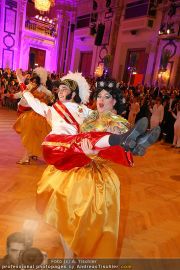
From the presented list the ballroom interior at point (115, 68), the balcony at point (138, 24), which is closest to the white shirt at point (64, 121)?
the ballroom interior at point (115, 68)

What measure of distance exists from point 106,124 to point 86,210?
668 mm

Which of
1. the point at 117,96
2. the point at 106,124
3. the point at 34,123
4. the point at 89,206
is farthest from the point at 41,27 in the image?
the point at 89,206

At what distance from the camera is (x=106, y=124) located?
7.32 feet

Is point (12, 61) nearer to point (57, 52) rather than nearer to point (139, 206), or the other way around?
point (57, 52)

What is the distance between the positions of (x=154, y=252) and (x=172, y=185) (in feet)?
7.85

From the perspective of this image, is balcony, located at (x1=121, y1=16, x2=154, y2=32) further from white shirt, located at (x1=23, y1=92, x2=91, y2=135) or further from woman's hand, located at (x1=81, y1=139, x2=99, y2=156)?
woman's hand, located at (x1=81, y1=139, x2=99, y2=156)

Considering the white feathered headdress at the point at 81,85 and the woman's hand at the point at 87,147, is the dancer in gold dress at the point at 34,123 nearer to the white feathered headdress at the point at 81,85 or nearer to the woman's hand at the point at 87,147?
the white feathered headdress at the point at 81,85

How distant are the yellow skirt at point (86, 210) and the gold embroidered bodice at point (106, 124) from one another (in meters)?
0.29

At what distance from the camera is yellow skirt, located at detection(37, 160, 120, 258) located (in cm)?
219

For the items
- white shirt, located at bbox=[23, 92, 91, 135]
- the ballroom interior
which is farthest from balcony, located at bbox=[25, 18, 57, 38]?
white shirt, located at bbox=[23, 92, 91, 135]

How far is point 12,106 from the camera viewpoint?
41.8 feet

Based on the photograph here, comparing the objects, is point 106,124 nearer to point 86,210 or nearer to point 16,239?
point 86,210

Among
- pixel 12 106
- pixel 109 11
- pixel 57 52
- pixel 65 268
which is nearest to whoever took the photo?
pixel 65 268

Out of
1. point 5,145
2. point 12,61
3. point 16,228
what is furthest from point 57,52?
point 16,228
